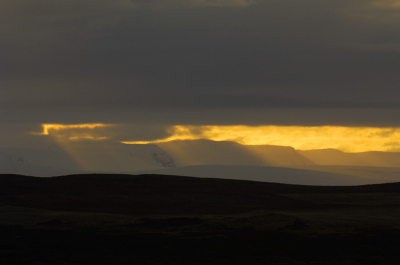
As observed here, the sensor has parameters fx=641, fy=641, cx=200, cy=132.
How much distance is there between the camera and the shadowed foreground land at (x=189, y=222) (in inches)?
1879

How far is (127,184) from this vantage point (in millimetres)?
105062

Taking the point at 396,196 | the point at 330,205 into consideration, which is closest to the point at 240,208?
the point at 330,205

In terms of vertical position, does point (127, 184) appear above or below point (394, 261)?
above

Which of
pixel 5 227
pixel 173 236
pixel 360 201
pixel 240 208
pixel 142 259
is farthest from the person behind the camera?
pixel 360 201

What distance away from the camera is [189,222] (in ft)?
219

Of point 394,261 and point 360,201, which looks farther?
point 360,201

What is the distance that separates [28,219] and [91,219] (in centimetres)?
660

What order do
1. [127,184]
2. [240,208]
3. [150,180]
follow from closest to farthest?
[240,208]
[127,184]
[150,180]

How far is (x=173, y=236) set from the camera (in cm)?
5700

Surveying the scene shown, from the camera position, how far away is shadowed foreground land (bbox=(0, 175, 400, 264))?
1879 inches

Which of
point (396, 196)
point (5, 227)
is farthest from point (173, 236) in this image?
point (396, 196)

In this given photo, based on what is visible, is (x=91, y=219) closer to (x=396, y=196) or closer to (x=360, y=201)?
(x=360, y=201)

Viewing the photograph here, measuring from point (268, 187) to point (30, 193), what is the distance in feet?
140

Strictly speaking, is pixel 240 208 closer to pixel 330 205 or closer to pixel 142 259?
pixel 330 205
